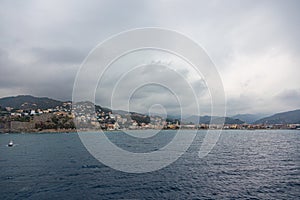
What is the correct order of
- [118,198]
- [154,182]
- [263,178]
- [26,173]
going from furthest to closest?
[26,173] → [263,178] → [154,182] → [118,198]

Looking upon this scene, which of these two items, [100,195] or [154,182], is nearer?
[100,195]

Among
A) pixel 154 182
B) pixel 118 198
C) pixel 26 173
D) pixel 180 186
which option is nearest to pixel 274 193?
pixel 180 186

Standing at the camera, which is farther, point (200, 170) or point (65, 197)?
point (200, 170)

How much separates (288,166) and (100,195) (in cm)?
4621

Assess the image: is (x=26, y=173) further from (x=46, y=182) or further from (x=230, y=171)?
(x=230, y=171)

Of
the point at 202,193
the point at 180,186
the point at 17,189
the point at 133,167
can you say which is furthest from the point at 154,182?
the point at 17,189

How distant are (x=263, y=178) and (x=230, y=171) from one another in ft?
23.4

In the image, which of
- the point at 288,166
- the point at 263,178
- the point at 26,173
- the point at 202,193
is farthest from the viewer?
the point at 288,166

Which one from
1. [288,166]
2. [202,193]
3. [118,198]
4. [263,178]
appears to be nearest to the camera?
[118,198]

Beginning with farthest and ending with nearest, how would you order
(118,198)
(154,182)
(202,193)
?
(154,182) → (202,193) → (118,198)

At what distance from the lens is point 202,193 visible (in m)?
32.6

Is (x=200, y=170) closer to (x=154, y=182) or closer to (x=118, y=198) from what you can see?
(x=154, y=182)

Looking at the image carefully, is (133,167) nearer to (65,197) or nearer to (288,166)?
(65,197)

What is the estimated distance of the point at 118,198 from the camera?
30.0 m
